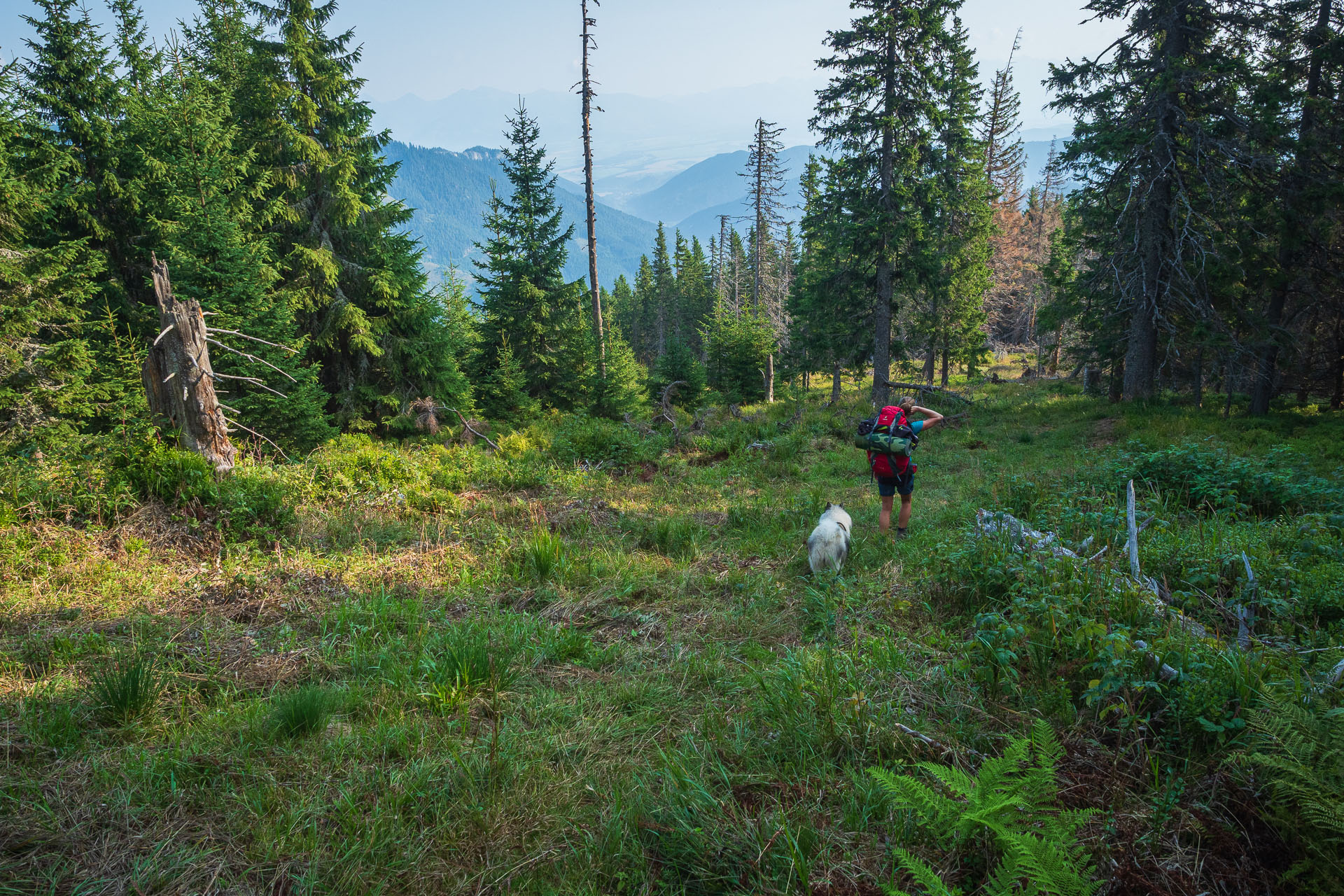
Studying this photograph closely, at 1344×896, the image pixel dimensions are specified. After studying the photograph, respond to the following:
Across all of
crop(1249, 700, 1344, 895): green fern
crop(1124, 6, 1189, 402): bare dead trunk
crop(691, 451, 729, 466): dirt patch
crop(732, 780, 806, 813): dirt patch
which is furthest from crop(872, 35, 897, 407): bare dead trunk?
crop(732, 780, 806, 813): dirt patch

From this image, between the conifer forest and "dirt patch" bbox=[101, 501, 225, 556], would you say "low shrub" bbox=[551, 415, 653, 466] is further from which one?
"dirt patch" bbox=[101, 501, 225, 556]

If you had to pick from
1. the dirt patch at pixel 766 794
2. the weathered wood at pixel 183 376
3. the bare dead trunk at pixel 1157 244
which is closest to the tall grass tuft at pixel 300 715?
the dirt patch at pixel 766 794

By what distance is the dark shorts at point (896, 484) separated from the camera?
24.2ft

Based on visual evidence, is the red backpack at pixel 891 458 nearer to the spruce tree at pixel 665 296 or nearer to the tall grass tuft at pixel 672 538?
the tall grass tuft at pixel 672 538

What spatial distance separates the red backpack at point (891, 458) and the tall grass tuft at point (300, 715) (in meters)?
6.43

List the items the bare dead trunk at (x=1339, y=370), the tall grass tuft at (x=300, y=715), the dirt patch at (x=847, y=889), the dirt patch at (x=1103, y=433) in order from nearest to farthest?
the dirt patch at (x=847, y=889) < the tall grass tuft at (x=300, y=715) < the dirt patch at (x=1103, y=433) < the bare dead trunk at (x=1339, y=370)

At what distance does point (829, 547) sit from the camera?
6.04m

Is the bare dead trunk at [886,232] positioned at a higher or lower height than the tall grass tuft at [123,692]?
higher

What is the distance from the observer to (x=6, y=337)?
34.4ft

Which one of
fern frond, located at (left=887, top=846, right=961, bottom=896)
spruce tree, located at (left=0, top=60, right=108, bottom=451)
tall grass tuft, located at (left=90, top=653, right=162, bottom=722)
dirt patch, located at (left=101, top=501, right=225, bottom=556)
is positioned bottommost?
tall grass tuft, located at (left=90, top=653, right=162, bottom=722)

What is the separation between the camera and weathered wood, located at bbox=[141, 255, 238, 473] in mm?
7062

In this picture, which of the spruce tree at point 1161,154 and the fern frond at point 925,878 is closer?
the fern frond at point 925,878


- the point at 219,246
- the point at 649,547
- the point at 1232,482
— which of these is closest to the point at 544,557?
the point at 649,547

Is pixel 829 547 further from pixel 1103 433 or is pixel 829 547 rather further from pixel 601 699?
pixel 1103 433
